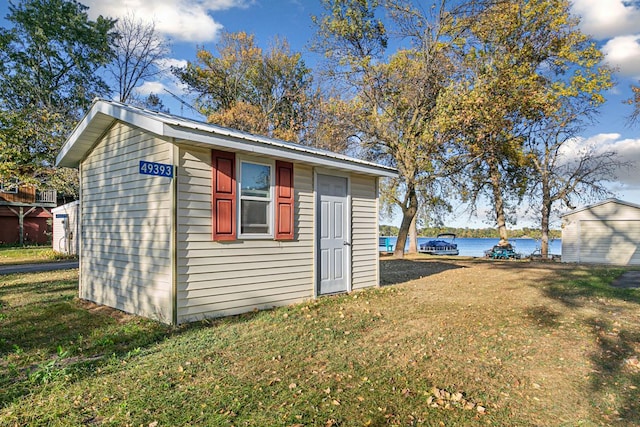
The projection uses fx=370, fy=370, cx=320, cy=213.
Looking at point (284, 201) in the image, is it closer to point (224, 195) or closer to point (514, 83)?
point (224, 195)

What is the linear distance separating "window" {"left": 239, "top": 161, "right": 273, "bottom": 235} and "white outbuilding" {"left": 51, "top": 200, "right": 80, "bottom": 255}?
1363 centimetres

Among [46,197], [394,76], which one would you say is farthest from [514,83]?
[46,197]

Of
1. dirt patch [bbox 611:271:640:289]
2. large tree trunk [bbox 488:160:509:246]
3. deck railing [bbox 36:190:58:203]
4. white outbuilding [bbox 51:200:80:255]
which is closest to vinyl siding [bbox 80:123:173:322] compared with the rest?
dirt patch [bbox 611:271:640:289]

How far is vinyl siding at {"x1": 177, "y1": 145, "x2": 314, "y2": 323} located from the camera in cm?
539

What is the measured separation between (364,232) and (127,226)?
15.7 feet

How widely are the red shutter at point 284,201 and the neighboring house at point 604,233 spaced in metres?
19.5

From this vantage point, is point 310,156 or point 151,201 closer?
point 151,201

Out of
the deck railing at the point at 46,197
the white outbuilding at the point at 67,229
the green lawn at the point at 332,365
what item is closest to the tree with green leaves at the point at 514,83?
the green lawn at the point at 332,365

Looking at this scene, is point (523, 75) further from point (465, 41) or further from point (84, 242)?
point (84, 242)

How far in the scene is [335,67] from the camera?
16.9 metres

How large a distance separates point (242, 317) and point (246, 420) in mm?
3078

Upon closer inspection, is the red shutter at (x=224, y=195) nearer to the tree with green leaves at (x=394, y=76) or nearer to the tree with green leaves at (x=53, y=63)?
the tree with green leaves at (x=394, y=76)

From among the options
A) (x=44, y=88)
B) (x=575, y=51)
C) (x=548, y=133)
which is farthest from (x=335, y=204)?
(x=44, y=88)

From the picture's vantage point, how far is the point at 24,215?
89.3ft
